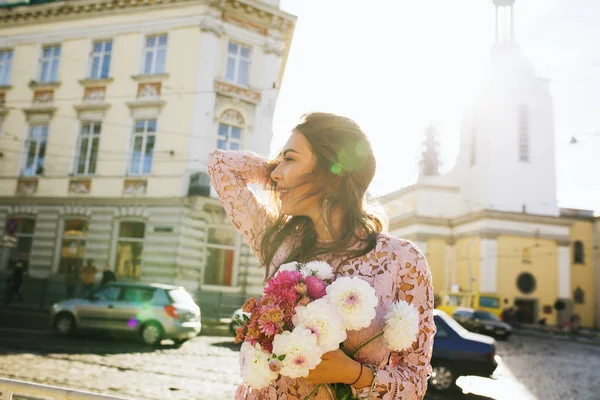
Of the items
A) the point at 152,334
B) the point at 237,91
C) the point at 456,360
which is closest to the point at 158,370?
the point at 152,334

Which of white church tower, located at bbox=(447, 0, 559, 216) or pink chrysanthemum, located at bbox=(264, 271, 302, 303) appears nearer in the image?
pink chrysanthemum, located at bbox=(264, 271, 302, 303)

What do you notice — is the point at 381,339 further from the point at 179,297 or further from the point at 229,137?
the point at 229,137

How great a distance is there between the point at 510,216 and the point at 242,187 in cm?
4140

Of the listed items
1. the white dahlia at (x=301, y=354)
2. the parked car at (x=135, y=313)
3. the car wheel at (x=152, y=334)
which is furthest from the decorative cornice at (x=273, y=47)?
the white dahlia at (x=301, y=354)

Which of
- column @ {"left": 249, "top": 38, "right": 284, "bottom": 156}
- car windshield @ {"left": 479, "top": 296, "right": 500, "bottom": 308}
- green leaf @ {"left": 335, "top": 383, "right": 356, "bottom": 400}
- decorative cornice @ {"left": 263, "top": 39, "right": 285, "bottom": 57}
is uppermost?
decorative cornice @ {"left": 263, "top": 39, "right": 285, "bottom": 57}

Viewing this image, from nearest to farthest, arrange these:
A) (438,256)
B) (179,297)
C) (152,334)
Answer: (152,334) < (179,297) < (438,256)

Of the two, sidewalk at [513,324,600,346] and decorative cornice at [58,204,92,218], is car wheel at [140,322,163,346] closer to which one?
decorative cornice at [58,204,92,218]

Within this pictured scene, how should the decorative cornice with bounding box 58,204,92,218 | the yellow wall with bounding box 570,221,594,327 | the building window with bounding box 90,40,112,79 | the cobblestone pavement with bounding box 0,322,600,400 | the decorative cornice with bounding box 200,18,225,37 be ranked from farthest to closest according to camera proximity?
the yellow wall with bounding box 570,221,594,327, the building window with bounding box 90,40,112,79, the decorative cornice with bounding box 58,204,92,218, the decorative cornice with bounding box 200,18,225,37, the cobblestone pavement with bounding box 0,322,600,400

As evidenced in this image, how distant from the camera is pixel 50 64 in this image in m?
22.3

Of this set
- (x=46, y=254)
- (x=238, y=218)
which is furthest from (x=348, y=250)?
(x=46, y=254)

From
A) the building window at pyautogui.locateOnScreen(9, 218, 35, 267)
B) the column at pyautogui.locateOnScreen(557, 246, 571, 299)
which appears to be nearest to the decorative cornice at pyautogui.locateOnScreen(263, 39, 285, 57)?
the building window at pyautogui.locateOnScreen(9, 218, 35, 267)

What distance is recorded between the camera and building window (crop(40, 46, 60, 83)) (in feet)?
72.7

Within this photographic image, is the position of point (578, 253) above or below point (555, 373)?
above

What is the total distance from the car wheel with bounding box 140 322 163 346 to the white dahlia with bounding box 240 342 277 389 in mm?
11094
